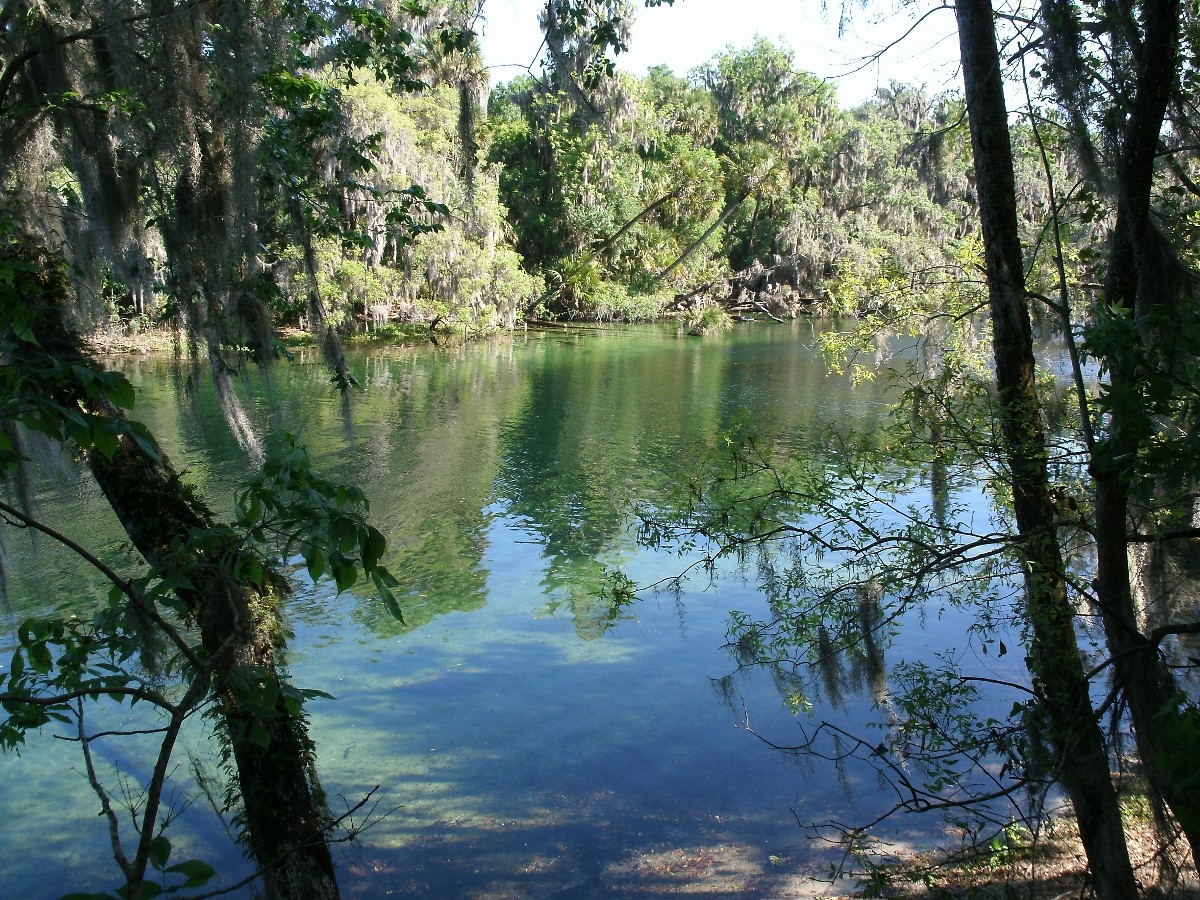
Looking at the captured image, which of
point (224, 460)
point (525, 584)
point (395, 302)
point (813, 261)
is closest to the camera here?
point (525, 584)

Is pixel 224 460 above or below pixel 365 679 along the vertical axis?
above

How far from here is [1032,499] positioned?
4.07 meters

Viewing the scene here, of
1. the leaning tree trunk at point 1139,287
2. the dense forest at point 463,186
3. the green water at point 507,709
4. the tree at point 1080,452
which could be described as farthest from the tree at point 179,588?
the leaning tree trunk at point 1139,287

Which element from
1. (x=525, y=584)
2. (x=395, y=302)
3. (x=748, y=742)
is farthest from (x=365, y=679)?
(x=395, y=302)

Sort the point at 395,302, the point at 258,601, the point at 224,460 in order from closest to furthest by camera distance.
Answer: the point at 258,601, the point at 224,460, the point at 395,302

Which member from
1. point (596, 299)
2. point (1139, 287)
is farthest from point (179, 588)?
point (1139, 287)

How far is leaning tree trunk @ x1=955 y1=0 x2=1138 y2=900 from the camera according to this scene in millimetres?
3562

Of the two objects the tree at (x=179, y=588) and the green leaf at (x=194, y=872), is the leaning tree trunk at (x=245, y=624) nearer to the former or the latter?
the tree at (x=179, y=588)

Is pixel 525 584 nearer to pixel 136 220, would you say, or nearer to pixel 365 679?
pixel 365 679

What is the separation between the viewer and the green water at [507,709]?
226 inches

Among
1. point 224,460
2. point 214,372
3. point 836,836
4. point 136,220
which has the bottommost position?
point 836,836

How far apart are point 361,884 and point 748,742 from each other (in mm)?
3026

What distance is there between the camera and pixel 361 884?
18.2ft

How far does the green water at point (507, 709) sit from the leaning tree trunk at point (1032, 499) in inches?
78.6
